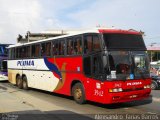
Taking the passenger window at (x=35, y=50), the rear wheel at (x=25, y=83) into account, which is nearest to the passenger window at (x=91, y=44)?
the passenger window at (x=35, y=50)

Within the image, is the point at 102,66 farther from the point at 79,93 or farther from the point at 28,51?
the point at 28,51

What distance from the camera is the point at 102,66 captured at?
12.3 metres

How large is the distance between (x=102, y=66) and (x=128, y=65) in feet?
3.62

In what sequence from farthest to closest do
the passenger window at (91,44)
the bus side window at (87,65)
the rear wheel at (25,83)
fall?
the rear wheel at (25,83), the bus side window at (87,65), the passenger window at (91,44)

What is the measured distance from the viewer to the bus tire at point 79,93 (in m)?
13.9

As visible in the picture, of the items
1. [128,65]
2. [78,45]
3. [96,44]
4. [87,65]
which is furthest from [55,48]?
[128,65]

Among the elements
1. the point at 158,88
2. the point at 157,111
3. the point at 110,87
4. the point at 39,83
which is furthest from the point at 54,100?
the point at 158,88

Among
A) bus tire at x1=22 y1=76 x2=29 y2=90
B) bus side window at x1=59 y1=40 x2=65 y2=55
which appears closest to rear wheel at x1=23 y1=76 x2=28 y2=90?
bus tire at x1=22 y1=76 x2=29 y2=90

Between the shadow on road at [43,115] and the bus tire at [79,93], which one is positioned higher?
the bus tire at [79,93]

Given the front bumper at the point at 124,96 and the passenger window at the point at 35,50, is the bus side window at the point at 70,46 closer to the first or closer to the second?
the front bumper at the point at 124,96

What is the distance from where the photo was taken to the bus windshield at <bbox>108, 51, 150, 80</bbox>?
12.3m

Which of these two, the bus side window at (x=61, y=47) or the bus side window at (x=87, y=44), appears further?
the bus side window at (x=61, y=47)

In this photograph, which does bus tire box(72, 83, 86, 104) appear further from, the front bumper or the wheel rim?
the front bumper

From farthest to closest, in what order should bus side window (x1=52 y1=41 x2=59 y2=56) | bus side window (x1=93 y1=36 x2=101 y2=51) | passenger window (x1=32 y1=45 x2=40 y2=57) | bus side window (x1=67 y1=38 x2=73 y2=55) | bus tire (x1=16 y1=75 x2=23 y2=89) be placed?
1. bus tire (x1=16 y1=75 x2=23 y2=89)
2. passenger window (x1=32 y1=45 x2=40 y2=57)
3. bus side window (x1=52 y1=41 x2=59 y2=56)
4. bus side window (x1=67 y1=38 x2=73 y2=55)
5. bus side window (x1=93 y1=36 x2=101 y2=51)
